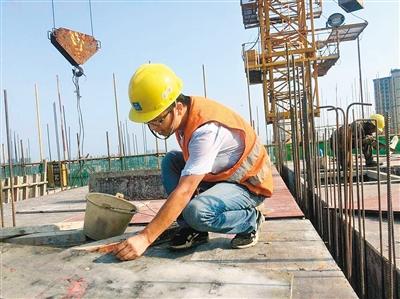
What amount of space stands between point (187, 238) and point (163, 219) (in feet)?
1.46

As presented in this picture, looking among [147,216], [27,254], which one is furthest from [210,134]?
[147,216]

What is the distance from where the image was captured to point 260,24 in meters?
20.3

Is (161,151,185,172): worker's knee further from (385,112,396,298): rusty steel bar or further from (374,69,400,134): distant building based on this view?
(374,69,400,134): distant building

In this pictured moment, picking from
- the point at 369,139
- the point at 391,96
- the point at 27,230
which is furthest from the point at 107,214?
the point at 391,96

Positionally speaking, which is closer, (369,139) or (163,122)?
(163,122)

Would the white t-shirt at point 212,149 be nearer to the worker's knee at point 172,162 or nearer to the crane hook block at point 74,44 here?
the worker's knee at point 172,162

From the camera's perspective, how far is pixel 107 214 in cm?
283

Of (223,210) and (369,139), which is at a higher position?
(369,139)

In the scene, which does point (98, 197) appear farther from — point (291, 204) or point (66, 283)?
point (291, 204)

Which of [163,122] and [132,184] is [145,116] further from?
[132,184]

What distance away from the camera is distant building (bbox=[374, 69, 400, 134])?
16.8 metres

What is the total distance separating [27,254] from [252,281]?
144 centimetres

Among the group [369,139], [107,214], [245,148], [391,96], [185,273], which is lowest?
[185,273]

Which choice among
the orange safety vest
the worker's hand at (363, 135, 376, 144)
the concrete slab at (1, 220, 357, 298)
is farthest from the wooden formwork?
the orange safety vest
